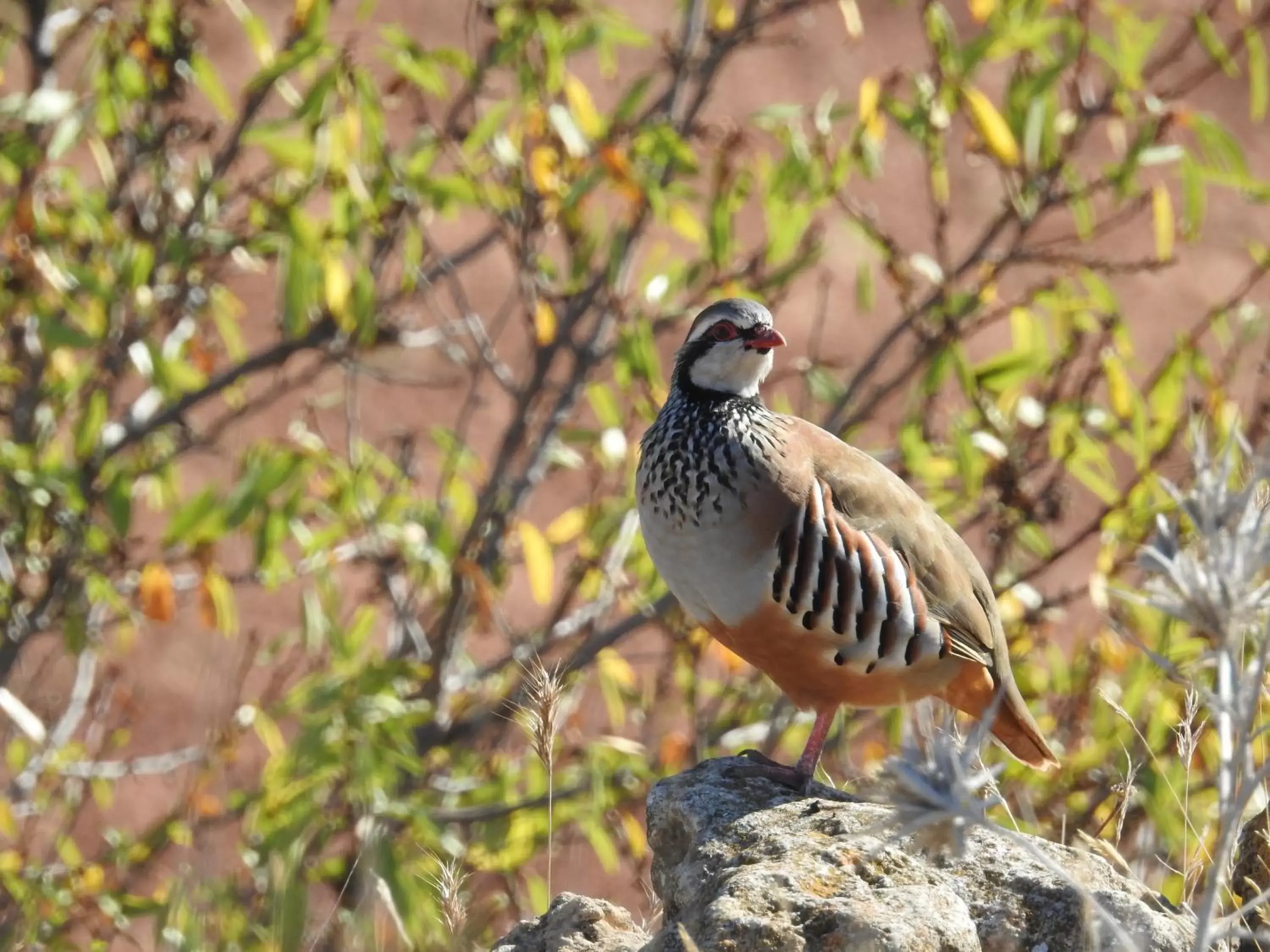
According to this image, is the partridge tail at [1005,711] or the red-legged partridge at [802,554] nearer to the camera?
the red-legged partridge at [802,554]

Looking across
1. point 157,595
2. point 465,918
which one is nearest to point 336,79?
point 157,595

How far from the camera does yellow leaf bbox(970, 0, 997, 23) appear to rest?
433 centimetres

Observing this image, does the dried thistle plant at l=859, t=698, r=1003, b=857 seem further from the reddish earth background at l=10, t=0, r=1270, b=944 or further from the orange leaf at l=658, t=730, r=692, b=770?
the orange leaf at l=658, t=730, r=692, b=770

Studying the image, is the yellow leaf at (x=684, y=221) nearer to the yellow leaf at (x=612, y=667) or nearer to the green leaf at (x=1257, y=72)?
the yellow leaf at (x=612, y=667)

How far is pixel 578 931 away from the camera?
2492 mm

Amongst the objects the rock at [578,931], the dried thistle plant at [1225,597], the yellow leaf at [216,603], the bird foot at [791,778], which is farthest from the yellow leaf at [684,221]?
the dried thistle plant at [1225,597]

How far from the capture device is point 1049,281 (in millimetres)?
4648

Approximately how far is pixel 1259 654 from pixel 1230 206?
1256 centimetres

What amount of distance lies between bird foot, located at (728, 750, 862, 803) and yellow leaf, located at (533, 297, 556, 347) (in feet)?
5.53

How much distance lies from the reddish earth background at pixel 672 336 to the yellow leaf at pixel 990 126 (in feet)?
1.71

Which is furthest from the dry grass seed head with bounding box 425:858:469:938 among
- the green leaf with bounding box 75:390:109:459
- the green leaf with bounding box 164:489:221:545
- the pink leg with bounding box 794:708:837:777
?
the green leaf with bounding box 75:390:109:459

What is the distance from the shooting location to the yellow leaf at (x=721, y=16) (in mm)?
4652

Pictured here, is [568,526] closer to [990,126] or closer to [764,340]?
[764,340]

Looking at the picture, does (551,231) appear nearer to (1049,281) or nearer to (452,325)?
(452,325)
